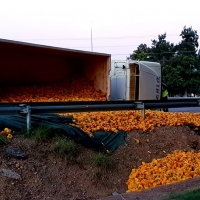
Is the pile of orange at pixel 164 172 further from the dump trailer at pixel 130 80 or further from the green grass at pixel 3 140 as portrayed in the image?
the dump trailer at pixel 130 80

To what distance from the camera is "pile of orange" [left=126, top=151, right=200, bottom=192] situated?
6.72m

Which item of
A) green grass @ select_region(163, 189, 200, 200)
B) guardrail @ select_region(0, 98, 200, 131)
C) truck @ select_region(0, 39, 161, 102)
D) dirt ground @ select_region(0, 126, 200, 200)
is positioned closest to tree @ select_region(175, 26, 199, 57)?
truck @ select_region(0, 39, 161, 102)

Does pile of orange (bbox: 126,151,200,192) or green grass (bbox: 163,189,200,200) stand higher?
green grass (bbox: 163,189,200,200)

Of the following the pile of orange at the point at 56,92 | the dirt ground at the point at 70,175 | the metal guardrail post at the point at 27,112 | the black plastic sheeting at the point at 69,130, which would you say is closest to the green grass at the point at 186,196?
the dirt ground at the point at 70,175

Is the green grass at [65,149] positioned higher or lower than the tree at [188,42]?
lower

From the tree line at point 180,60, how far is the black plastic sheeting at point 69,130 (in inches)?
1570

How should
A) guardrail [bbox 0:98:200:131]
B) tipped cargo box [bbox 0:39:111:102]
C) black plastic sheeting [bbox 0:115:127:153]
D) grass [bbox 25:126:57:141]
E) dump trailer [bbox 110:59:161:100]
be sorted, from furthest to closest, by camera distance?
dump trailer [bbox 110:59:161:100] → tipped cargo box [bbox 0:39:111:102] → guardrail [bbox 0:98:200:131] → black plastic sheeting [bbox 0:115:127:153] → grass [bbox 25:126:57:141]

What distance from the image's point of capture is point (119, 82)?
17.3 meters

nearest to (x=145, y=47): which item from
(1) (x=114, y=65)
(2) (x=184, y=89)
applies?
(2) (x=184, y=89)

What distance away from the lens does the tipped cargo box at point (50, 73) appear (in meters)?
13.6

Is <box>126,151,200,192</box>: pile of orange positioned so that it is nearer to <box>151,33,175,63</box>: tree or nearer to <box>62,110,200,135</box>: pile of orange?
<box>62,110,200,135</box>: pile of orange

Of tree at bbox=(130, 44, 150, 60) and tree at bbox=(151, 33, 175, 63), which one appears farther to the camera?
tree at bbox=(151, 33, 175, 63)

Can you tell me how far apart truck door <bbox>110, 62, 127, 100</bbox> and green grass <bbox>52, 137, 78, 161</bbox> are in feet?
32.5

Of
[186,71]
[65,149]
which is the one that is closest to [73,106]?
[65,149]
